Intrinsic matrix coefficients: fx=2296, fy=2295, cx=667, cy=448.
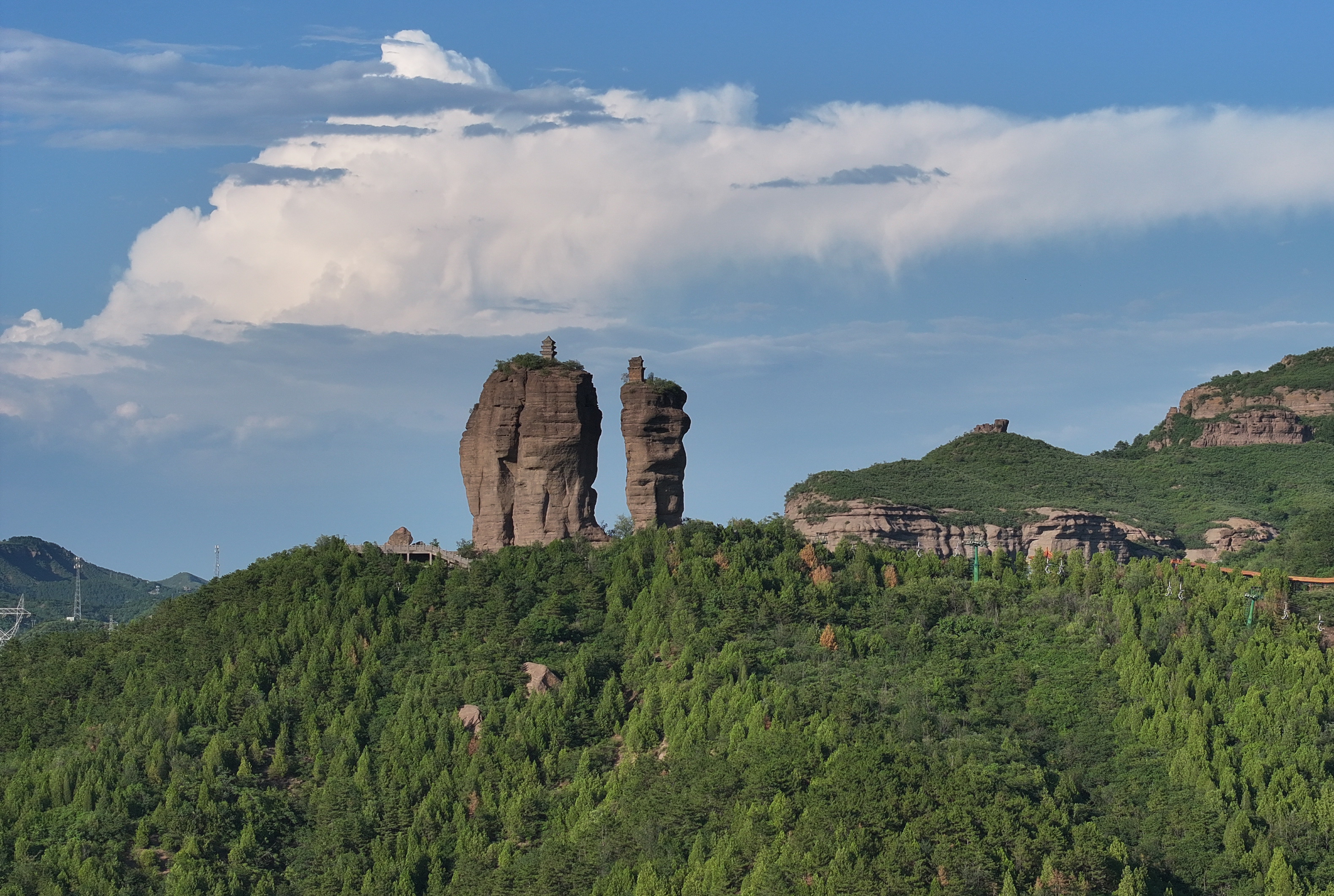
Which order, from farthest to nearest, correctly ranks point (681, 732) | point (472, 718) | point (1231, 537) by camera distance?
point (1231, 537) → point (472, 718) → point (681, 732)

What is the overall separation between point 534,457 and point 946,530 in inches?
2882

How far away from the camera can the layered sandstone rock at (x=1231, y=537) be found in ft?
634

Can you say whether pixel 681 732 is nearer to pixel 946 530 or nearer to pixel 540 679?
pixel 540 679

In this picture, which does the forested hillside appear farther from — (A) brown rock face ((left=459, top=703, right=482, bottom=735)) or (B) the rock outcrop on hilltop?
(B) the rock outcrop on hilltop

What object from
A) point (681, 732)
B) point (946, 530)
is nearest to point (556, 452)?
point (681, 732)

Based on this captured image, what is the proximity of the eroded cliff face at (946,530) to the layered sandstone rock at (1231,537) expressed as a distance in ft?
15.0

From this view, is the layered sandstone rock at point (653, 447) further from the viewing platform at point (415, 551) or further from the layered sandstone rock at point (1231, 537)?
the layered sandstone rock at point (1231, 537)

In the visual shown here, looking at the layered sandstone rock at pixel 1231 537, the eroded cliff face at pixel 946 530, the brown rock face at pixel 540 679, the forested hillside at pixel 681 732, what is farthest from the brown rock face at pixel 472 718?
the layered sandstone rock at pixel 1231 537

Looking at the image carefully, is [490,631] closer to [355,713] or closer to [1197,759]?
[355,713]

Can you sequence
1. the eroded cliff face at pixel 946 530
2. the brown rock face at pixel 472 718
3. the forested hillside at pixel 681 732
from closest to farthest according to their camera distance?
the forested hillside at pixel 681 732 < the brown rock face at pixel 472 718 < the eroded cliff face at pixel 946 530

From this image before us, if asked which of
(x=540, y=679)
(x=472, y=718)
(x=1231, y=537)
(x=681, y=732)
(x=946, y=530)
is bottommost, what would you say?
(x=681, y=732)

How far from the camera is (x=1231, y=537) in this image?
19500cm

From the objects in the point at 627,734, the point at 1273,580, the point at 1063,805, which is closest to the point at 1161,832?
the point at 1063,805

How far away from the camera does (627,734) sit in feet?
327
